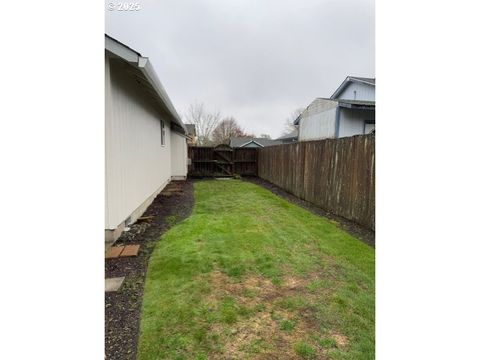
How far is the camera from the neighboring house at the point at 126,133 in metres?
3.85

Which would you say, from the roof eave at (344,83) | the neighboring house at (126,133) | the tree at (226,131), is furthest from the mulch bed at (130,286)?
the tree at (226,131)

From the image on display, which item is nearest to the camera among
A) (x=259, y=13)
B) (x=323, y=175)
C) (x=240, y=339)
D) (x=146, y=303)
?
(x=240, y=339)

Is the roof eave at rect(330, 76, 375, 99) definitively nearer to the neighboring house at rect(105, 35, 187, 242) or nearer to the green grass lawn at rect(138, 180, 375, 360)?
the neighboring house at rect(105, 35, 187, 242)

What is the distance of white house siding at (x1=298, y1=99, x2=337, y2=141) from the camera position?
14109 millimetres

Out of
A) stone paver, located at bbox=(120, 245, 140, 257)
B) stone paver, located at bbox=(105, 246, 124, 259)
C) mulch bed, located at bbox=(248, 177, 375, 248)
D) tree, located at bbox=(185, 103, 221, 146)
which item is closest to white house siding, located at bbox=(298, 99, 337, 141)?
mulch bed, located at bbox=(248, 177, 375, 248)

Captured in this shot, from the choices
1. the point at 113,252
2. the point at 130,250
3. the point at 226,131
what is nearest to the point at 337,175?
the point at 130,250

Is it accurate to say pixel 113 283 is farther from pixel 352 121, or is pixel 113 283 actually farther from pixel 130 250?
pixel 352 121
